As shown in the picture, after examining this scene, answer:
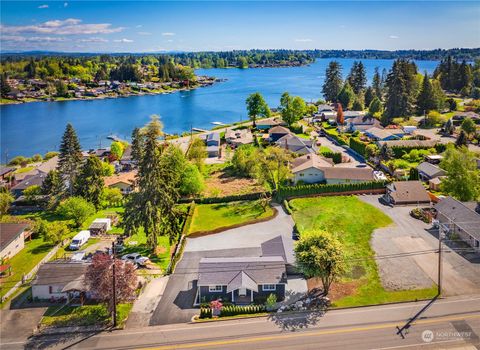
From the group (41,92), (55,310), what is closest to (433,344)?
(55,310)

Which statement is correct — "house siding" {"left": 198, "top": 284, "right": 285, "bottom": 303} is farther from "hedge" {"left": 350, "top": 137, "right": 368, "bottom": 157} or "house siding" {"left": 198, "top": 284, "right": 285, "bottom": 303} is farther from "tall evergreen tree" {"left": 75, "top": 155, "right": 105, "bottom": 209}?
"hedge" {"left": 350, "top": 137, "right": 368, "bottom": 157}

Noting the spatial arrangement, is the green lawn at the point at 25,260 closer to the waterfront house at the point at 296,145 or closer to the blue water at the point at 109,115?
the waterfront house at the point at 296,145

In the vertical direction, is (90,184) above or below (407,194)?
below

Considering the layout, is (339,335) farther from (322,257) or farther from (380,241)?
(380,241)

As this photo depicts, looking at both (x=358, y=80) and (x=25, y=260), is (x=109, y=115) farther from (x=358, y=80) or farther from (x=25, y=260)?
(x=25, y=260)

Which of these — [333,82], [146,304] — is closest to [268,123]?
[333,82]

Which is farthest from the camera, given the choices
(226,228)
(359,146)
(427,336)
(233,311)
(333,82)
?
(333,82)

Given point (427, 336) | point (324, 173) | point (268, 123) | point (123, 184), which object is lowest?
point (123, 184)
